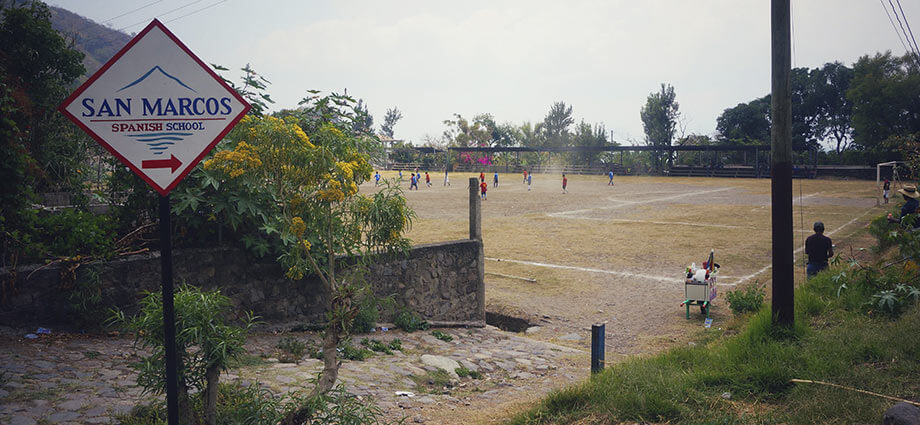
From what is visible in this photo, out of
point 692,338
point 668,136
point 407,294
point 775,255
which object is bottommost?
point 692,338

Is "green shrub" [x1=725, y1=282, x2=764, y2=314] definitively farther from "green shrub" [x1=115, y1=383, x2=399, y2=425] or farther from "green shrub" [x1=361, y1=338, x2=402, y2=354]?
"green shrub" [x1=115, y1=383, x2=399, y2=425]

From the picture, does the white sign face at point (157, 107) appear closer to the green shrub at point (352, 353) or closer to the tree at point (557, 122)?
the green shrub at point (352, 353)

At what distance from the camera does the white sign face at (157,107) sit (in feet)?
11.2

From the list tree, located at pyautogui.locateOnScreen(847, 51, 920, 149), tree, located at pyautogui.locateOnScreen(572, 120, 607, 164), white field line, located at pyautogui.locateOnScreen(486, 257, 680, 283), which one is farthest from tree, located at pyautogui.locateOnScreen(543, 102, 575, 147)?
white field line, located at pyautogui.locateOnScreen(486, 257, 680, 283)

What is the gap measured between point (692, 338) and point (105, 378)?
337 inches

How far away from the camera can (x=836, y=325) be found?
A: 7.02m

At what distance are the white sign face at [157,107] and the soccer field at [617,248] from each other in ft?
26.0

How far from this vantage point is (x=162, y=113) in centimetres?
353

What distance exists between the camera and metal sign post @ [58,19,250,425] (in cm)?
342

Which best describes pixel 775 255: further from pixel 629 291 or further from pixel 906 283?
pixel 629 291

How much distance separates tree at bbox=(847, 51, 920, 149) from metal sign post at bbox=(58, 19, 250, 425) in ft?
235

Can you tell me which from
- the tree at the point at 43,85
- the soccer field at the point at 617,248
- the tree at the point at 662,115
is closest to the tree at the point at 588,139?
the tree at the point at 662,115

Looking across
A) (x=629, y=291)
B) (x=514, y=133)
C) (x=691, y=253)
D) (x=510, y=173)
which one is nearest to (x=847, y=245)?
(x=691, y=253)

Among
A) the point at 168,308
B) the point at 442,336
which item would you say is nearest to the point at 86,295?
the point at 168,308
